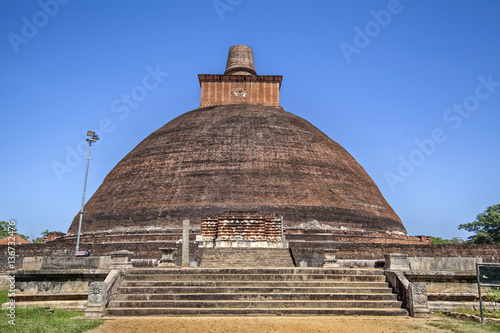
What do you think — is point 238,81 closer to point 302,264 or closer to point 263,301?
point 302,264

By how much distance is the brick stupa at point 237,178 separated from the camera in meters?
18.1

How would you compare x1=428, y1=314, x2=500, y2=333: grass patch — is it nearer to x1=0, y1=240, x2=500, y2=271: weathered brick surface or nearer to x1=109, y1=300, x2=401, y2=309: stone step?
x1=109, y1=300, x2=401, y2=309: stone step

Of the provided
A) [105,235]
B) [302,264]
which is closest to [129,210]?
[105,235]

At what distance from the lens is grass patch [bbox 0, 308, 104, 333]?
6.21m

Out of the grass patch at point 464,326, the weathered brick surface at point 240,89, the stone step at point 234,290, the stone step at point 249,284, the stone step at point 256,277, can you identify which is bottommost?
the grass patch at point 464,326

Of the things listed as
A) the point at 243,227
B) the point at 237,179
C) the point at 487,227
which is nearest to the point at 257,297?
the point at 243,227

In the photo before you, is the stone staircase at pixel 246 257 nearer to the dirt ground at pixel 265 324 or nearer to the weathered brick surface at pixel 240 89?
the dirt ground at pixel 265 324

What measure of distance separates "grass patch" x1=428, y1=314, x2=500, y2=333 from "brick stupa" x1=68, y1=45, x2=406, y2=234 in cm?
1024

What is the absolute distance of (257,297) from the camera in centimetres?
833

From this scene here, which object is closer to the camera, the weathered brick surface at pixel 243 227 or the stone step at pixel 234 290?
the stone step at pixel 234 290

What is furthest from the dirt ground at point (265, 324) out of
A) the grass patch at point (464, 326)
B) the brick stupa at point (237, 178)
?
the brick stupa at point (237, 178)

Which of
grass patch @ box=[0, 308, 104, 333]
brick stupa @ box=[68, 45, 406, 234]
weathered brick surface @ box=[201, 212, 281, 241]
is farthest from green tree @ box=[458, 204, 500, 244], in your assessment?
grass patch @ box=[0, 308, 104, 333]

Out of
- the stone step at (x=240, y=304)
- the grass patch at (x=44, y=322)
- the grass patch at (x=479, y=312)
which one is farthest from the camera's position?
the stone step at (x=240, y=304)

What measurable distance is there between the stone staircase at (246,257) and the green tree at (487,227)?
25.5 m
